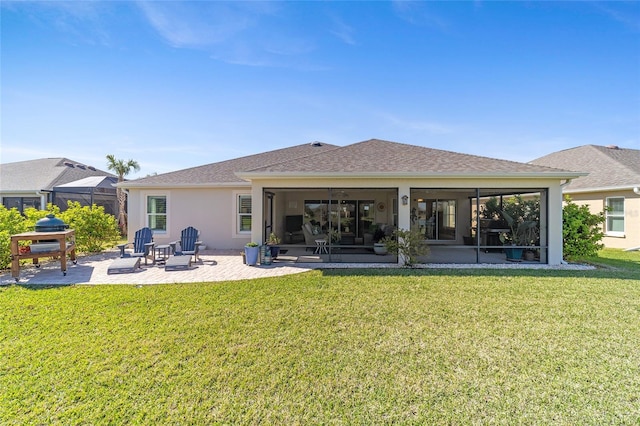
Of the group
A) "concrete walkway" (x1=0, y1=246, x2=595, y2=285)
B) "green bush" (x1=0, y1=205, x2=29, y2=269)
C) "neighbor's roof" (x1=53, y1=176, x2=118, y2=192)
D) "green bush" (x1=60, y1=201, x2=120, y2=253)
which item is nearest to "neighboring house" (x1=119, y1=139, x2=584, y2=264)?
"concrete walkway" (x1=0, y1=246, x2=595, y2=285)

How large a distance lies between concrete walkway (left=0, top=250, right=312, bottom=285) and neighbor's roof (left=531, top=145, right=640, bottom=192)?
15364mm

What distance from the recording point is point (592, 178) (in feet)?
49.5

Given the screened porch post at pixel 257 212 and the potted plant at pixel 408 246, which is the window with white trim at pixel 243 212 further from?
the potted plant at pixel 408 246

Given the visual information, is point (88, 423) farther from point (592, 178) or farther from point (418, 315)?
point (592, 178)

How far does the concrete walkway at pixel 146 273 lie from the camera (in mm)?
7484

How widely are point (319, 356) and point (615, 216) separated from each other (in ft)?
57.1

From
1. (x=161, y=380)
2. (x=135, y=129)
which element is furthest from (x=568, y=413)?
(x=135, y=129)

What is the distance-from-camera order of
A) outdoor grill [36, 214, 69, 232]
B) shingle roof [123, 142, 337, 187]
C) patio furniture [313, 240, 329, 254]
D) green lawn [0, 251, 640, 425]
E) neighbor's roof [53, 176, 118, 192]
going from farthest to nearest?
neighbor's roof [53, 176, 118, 192]
shingle roof [123, 142, 337, 187]
patio furniture [313, 240, 329, 254]
outdoor grill [36, 214, 69, 232]
green lawn [0, 251, 640, 425]

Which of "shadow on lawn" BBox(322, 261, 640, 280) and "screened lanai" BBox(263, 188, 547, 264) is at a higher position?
"screened lanai" BBox(263, 188, 547, 264)

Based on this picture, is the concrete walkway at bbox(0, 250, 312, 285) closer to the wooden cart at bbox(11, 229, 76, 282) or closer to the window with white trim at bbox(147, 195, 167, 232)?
the wooden cart at bbox(11, 229, 76, 282)

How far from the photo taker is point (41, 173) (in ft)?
65.8

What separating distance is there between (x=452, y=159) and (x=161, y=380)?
1069 centimetres

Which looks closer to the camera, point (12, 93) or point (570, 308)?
point (570, 308)

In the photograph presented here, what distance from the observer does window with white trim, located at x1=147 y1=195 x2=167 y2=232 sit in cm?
1297
